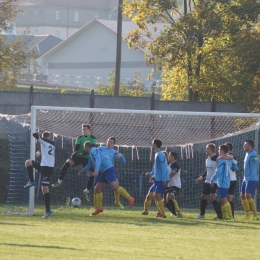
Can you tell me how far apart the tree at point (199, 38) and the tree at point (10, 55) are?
438 cm

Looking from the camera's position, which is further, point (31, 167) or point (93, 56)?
point (93, 56)

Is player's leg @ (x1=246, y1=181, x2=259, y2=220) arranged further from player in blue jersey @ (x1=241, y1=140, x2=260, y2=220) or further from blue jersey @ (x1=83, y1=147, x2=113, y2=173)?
blue jersey @ (x1=83, y1=147, x2=113, y2=173)

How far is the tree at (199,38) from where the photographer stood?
83.5 feet

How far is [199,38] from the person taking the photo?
85.7 feet

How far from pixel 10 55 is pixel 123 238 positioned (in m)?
18.0

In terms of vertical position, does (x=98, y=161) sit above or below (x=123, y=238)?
above

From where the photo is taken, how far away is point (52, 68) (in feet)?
233

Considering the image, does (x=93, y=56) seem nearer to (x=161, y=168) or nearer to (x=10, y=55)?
(x=10, y=55)

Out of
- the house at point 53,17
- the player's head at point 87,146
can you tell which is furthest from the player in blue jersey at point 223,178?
the house at point 53,17

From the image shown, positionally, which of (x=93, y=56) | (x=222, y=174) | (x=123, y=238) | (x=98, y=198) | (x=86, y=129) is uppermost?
(x=93, y=56)

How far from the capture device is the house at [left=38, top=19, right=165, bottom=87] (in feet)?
216

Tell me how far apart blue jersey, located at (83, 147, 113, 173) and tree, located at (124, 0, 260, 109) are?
10477mm

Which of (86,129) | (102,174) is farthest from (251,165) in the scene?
(86,129)

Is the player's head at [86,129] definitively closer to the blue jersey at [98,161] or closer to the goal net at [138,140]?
the blue jersey at [98,161]
